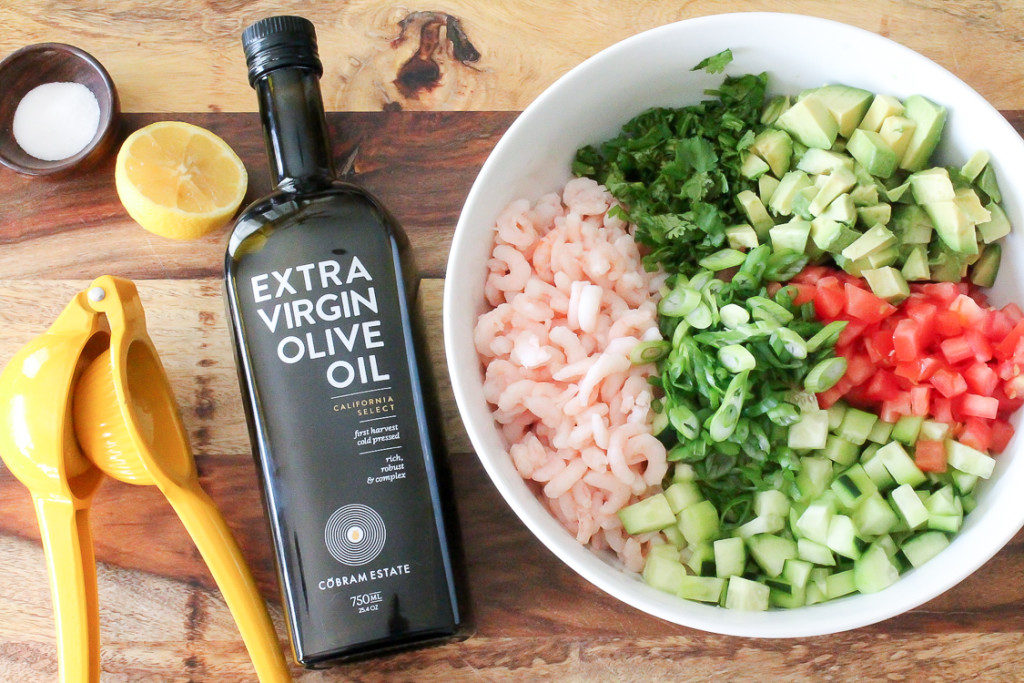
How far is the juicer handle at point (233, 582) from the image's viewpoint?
3.96 ft

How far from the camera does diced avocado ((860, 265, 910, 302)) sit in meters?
1.15


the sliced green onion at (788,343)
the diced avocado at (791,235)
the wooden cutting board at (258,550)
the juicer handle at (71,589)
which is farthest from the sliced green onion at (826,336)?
the juicer handle at (71,589)

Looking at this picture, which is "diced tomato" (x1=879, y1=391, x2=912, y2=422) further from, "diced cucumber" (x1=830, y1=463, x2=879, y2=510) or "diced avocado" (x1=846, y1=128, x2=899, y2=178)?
"diced avocado" (x1=846, y1=128, x2=899, y2=178)

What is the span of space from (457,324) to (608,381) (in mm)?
232

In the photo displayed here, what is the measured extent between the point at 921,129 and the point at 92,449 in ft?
4.29

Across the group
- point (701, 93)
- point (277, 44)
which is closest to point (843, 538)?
point (701, 93)

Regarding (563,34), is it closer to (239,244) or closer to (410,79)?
(410,79)

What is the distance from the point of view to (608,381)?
1170mm

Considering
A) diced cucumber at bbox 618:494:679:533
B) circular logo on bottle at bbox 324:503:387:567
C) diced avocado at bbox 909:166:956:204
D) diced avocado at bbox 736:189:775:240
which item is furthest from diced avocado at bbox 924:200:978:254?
circular logo on bottle at bbox 324:503:387:567

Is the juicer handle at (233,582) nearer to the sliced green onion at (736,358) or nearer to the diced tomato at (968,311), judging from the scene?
the sliced green onion at (736,358)

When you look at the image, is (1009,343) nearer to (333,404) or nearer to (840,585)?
(840,585)

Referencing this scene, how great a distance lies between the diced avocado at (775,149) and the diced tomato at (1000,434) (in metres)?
0.48

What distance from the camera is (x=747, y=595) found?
3.72 ft

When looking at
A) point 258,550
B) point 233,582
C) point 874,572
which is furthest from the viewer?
point 258,550
